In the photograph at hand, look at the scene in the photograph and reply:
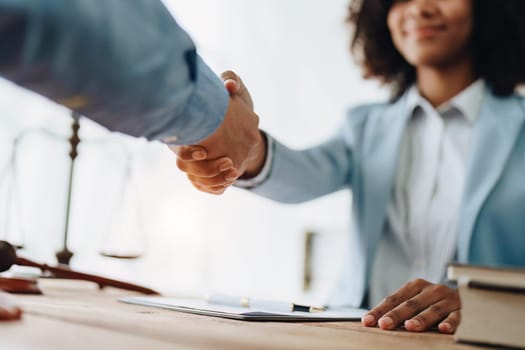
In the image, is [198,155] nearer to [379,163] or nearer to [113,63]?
[113,63]

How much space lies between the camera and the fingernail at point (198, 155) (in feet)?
2.87

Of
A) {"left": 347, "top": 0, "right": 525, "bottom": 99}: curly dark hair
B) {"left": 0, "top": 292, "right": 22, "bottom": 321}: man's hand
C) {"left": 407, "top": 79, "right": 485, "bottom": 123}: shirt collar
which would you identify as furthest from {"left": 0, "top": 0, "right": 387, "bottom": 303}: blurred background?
{"left": 0, "top": 292, "right": 22, "bottom": 321}: man's hand

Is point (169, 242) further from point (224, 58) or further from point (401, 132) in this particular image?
point (401, 132)

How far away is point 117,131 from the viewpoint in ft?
2.10

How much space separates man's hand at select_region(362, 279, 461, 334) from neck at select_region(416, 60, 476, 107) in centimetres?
71

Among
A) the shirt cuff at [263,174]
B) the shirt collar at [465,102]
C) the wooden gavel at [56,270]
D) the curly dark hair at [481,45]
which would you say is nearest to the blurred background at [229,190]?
the curly dark hair at [481,45]

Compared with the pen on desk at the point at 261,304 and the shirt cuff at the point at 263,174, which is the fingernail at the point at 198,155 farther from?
the shirt cuff at the point at 263,174

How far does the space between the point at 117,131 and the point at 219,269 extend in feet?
10.3

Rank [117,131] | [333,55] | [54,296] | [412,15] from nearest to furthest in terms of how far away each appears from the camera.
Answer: [117,131] → [54,296] → [412,15] → [333,55]

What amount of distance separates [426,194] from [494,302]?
78cm

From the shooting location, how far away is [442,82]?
4.59 ft

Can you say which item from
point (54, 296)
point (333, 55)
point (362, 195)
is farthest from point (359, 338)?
point (333, 55)

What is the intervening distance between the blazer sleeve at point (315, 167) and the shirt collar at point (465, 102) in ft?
0.42

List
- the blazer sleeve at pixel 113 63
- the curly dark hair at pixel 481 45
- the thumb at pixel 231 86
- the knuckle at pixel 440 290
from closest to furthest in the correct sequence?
the blazer sleeve at pixel 113 63, the knuckle at pixel 440 290, the thumb at pixel 231 86, the curly dark hair at pixel 481 45
